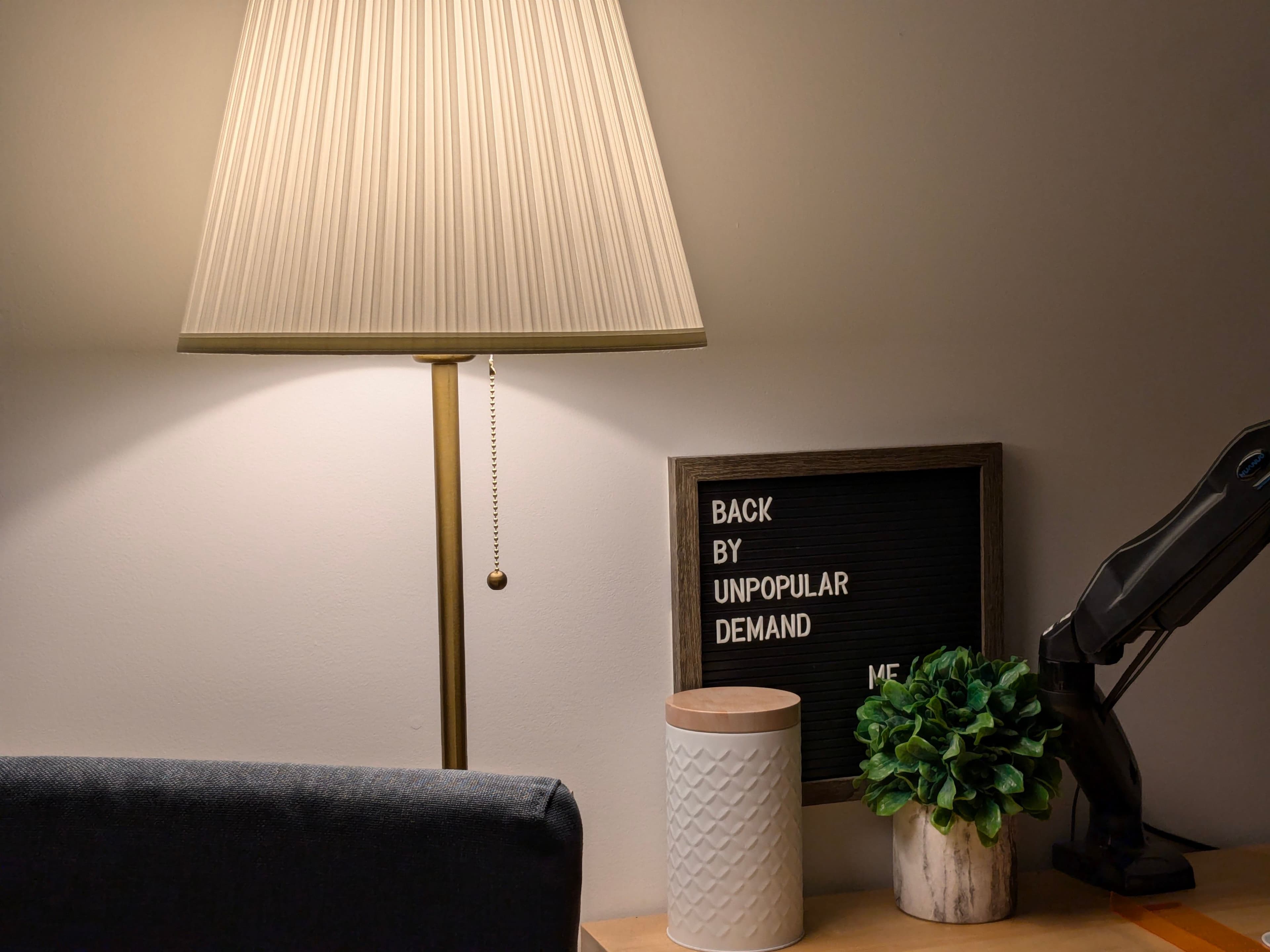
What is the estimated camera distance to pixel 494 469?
41.6 inches

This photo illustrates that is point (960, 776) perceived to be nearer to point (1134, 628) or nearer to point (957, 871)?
point (957, 871)

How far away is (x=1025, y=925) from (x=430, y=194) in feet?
2.92

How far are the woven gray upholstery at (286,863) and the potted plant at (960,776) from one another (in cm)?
49

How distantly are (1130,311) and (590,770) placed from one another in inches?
31.0

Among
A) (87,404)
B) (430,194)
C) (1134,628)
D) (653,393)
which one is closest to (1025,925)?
(1134,628)

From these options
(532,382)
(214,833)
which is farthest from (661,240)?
(214,833)

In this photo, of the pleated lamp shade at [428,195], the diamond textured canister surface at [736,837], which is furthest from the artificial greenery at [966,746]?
the pleated lamp shade at [428,195]

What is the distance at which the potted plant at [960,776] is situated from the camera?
1077mm

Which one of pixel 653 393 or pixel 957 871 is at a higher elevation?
pixel 653 393

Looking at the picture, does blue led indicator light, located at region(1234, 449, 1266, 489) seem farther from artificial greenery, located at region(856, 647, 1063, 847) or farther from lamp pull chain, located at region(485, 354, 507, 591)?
lamp pull chain, located at region(485, 354, 507, 591)

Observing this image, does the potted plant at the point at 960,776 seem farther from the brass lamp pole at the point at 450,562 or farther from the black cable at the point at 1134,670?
the brass lamp pole at the point at 450,562

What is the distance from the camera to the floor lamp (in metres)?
0.71

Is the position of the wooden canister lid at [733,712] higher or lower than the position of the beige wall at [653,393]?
lower

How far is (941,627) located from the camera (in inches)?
49.6
